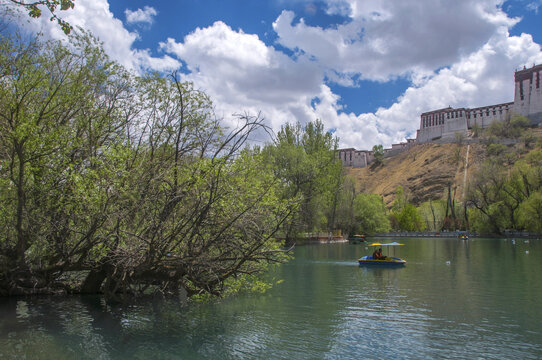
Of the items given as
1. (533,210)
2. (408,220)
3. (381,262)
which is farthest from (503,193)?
(381,262)

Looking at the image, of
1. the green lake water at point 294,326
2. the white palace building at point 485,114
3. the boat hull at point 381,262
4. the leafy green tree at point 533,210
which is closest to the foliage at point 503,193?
the leafy green tree at point 533,210

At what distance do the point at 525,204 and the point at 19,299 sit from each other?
7645 cm

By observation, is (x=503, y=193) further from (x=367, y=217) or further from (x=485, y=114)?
(x=485, y=114)

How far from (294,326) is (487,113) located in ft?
618

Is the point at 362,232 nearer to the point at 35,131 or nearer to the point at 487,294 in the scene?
the point at 487,294

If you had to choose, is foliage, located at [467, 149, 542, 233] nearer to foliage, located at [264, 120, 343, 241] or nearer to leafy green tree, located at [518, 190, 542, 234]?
leafy green tree, located at [518, 190, 542, 234]

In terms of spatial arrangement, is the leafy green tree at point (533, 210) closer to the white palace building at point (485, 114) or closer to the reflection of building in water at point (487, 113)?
the reflection of building in water at point (487, 113)

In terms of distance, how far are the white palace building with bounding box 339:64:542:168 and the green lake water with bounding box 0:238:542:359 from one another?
158738 mm

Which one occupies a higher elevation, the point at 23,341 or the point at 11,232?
the point at 11,232

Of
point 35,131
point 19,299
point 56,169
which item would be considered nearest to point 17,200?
point 56,169

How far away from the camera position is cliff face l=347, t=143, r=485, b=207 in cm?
15538

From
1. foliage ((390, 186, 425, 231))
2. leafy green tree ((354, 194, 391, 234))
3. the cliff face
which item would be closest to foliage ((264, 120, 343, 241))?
leafy green tree ((354, 194, 391, 234))

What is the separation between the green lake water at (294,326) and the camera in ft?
41.7

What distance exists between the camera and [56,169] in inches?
583
